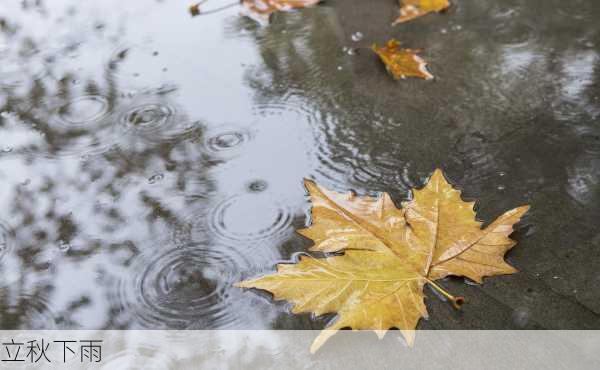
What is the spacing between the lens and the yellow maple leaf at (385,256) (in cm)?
119

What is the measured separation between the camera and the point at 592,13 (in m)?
2.20

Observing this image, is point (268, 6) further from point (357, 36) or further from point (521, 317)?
point (521, 317)

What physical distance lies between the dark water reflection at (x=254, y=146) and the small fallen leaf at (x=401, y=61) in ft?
0.12

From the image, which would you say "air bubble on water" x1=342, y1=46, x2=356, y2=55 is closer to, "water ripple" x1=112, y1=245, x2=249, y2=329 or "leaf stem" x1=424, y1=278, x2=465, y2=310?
"water ripple" x1=112, y1=245, x2=249, y2=329

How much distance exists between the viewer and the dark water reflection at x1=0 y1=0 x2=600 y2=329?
1324 millimetres

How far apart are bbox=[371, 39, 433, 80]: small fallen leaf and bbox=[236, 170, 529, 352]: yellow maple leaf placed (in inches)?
24.4

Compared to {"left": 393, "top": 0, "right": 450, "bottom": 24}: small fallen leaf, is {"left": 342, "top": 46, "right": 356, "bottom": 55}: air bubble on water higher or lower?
lower

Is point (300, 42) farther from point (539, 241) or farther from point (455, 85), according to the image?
point (539, 241)

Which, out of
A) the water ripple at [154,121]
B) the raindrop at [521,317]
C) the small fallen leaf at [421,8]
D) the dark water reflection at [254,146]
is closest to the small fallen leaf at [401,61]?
the dark water reflection at [254,146]

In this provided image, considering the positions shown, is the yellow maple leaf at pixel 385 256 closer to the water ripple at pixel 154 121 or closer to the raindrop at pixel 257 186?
the raindrop at pixel 257 186

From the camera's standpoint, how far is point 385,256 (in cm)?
127

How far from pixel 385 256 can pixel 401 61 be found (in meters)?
0.96

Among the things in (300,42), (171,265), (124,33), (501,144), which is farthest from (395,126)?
(124,33)

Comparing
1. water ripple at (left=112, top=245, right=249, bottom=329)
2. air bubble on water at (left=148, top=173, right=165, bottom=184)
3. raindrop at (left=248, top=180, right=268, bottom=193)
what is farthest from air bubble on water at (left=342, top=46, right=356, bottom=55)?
water ripple at (left=112, top=245, right=249, bottom=329)
